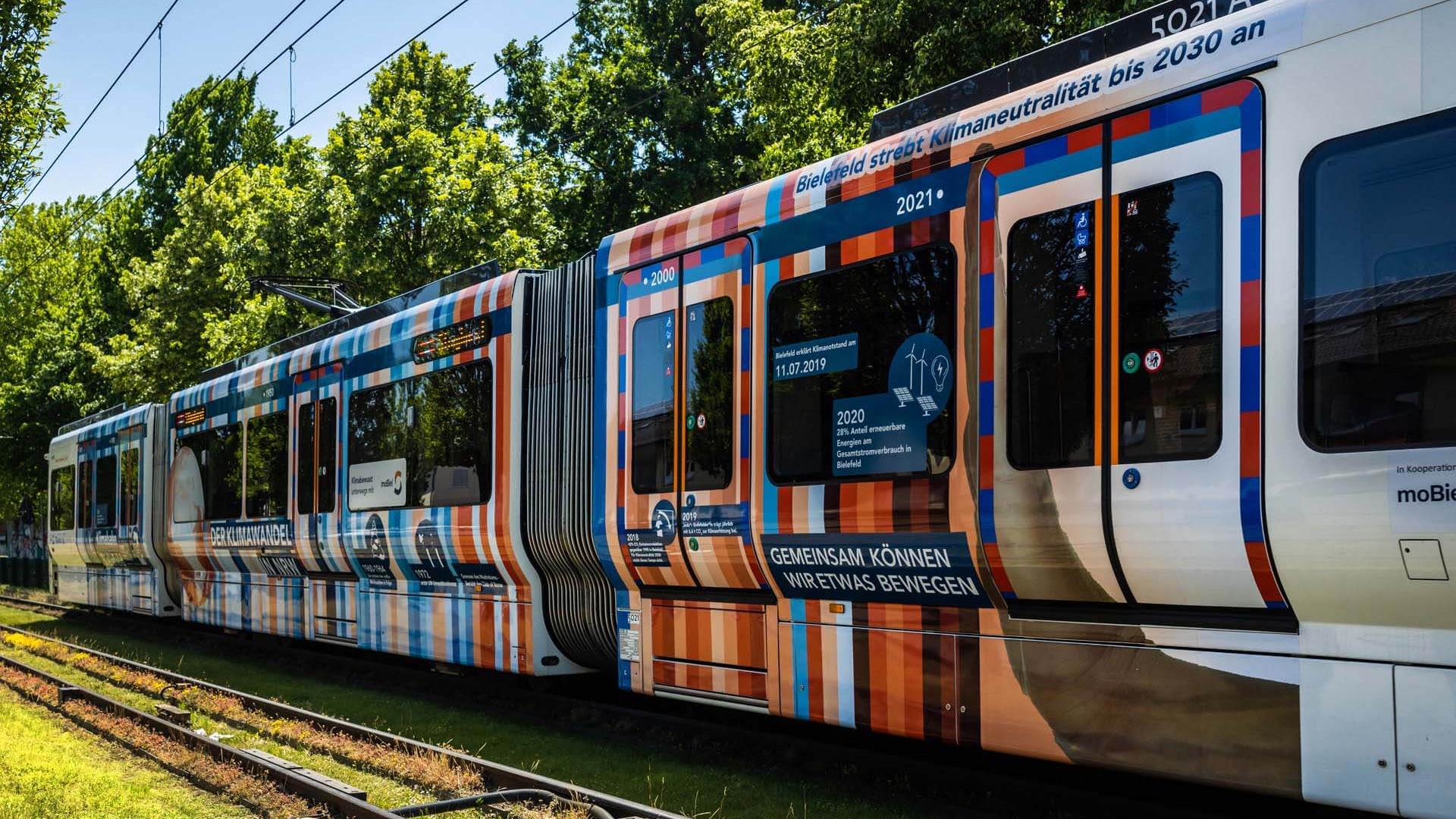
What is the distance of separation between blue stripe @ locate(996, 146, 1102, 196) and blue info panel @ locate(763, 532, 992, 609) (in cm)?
170

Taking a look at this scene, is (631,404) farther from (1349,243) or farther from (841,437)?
(1349,243)

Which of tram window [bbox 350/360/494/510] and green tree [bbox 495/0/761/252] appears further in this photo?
green tree [bbox 495/0/761/252]

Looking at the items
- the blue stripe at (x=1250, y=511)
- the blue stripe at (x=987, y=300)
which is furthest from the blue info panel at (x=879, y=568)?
the blue stripe at (x=1250, y=511)

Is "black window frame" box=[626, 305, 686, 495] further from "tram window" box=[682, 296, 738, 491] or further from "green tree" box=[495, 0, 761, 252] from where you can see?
"green tree" box=[495, 0, 761, 252]

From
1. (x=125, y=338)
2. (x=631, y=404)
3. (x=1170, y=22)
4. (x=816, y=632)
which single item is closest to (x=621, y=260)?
(x=631, y=404)

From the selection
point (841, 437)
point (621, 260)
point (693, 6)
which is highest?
point (693, 6)

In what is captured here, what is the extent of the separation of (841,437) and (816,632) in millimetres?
1139

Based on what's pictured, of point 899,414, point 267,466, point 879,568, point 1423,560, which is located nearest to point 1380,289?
point 1423,560

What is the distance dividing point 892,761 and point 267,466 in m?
9.99

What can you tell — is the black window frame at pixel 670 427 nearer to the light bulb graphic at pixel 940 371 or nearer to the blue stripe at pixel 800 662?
the blue stripe at pixel 800 662

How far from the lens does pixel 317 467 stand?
13.8 meters

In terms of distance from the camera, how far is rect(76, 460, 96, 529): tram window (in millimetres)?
22984

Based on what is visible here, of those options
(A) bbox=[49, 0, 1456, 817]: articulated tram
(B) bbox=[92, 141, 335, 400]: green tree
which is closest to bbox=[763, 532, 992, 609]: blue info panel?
(A) bbox=[49, 0, 1456, 817]: articulated tram

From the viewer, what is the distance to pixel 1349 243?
4.86 metres
